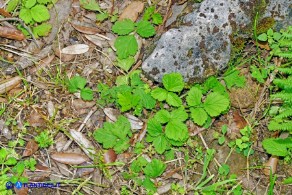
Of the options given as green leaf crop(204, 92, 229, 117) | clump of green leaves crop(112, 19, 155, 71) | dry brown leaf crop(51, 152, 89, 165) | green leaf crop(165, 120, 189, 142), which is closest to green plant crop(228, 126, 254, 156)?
green leaf crop(204, 92, 229, 117)

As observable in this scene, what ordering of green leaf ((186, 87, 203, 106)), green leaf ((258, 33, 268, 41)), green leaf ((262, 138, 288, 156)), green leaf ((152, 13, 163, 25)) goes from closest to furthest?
green leaf ((262, 138, 288, 156)), green leaf ((186, 87, 203, 106)), green leaf ((258, 33, 268, 41)), green leaf ((152, 13, 163, 25))

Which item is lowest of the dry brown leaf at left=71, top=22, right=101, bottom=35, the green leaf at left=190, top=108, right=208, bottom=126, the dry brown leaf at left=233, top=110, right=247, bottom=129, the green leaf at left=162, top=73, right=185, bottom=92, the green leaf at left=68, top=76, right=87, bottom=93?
the dry brown leaf at left=233, top=110, right=247, bottom=129

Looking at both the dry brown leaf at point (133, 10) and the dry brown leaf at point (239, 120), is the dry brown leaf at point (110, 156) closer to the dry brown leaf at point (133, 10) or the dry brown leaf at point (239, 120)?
the dry brown leaf at point (239, 120)

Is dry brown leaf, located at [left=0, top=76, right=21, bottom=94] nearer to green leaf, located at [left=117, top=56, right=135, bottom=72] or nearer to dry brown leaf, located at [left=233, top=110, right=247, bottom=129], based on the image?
green leaf, located at [left=117, top=56, right=135, bottom=72]

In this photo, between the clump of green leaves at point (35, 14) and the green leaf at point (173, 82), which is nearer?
the green leaf at point (173, 82)

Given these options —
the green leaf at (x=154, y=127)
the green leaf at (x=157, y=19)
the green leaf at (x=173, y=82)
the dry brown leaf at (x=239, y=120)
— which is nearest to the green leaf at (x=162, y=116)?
the green leaf at (x=154, y=127)
